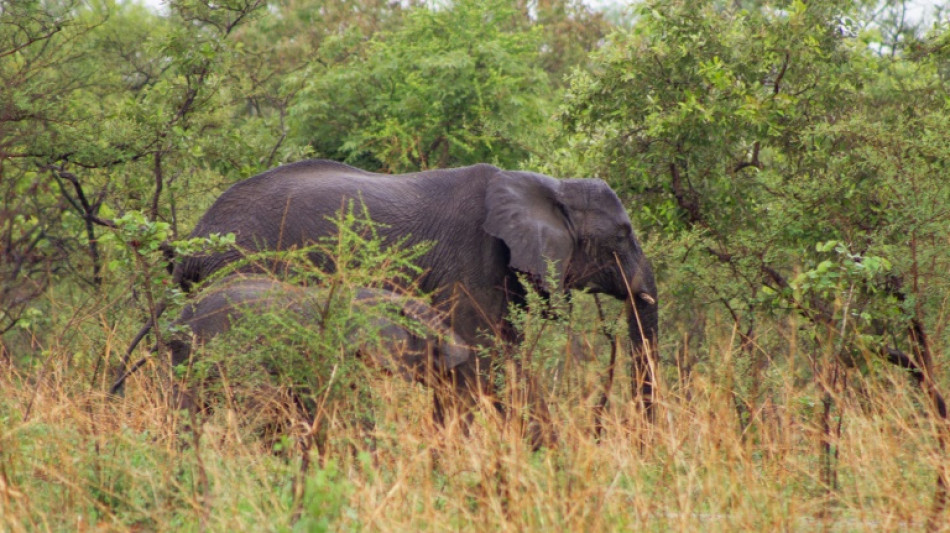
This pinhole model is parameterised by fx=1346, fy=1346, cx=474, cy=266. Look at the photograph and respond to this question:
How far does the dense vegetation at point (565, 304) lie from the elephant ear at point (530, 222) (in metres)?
0.55

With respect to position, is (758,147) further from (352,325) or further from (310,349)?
(310,349)

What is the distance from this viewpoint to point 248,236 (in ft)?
30.1

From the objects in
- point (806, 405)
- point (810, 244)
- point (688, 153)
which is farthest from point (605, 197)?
point (806, 405)

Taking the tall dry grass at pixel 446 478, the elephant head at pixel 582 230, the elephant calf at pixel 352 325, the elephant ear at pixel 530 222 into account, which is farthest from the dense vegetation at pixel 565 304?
the elephant ear at pixel 530 222

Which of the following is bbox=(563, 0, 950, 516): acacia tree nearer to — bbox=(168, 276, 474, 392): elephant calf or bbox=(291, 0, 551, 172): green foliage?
bbox=(168, 276, 474, 392): elephant calf

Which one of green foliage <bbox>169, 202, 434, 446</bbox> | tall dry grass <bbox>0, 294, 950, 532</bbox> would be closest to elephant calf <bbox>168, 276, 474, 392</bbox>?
green foliage <bbox>169, 202, 434, 446</bbox>

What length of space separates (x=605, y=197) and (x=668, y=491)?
181 inches

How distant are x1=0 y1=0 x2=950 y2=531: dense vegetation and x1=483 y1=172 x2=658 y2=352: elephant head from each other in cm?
43

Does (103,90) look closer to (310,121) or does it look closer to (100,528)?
(310,121)

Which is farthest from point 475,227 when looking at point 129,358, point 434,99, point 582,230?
point 434,99

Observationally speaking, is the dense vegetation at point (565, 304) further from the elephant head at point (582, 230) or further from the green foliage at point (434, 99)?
the elephant head at point (582, 230)

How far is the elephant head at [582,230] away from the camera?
990 cm

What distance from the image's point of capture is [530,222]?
9.75 meters

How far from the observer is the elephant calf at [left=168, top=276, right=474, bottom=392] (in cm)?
637
